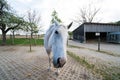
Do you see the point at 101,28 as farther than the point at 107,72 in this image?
Yes

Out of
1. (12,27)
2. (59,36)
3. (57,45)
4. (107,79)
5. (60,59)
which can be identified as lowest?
(107,79)

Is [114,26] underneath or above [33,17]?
underneath

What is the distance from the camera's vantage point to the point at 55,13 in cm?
2183

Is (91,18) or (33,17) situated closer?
(33,17)

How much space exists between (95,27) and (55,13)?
341 inches

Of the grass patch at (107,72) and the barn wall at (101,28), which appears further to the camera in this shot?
the barn wall at (101,28)

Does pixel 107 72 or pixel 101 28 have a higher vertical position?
pixel 101 28

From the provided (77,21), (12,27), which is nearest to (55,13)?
(12,27)

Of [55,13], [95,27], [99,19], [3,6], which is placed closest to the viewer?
[3,6]

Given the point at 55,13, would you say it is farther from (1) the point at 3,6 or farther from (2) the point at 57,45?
(2) the point at 57,45

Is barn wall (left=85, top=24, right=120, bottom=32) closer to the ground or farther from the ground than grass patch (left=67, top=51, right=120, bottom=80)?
farther from the ground

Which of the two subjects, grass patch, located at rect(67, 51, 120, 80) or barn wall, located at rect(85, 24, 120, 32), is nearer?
grass patch, located at rect(67, 51, 120, 80)

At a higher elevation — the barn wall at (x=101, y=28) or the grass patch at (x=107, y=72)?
the barn wall at (x=101, y=28)

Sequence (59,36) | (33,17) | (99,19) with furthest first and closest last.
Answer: (99,19) → (33,17) → (59,36)
